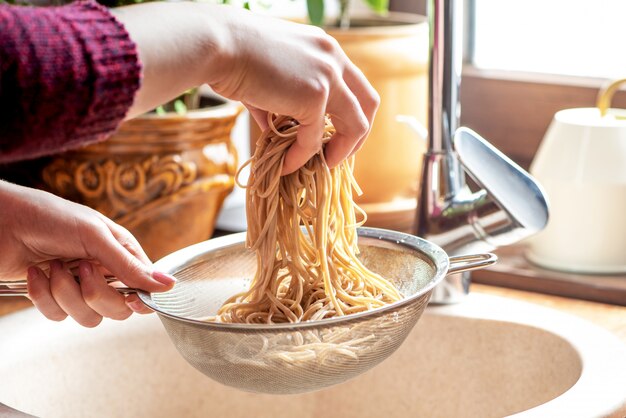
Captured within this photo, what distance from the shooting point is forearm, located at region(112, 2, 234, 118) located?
615mm

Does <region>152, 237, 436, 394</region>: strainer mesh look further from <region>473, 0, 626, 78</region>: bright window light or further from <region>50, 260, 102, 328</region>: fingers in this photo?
<region>473, 0, 626, 78</region>: bright window light

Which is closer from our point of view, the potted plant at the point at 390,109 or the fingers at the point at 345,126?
the fingers at the point at 345,126

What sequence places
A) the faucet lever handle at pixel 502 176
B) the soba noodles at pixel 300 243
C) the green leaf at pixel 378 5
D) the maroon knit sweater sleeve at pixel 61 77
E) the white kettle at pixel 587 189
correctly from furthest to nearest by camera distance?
the green leaf at pixel 378 5 < the white kettle at pixel 587 189 < the faucet lever handle at pixel 502 176 < the soba noodles at pixel 300 243 < the maroon knit sweater sleeve at pixel 61 77

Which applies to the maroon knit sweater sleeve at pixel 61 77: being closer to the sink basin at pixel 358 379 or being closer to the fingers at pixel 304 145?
the fingers at pixel 304 145

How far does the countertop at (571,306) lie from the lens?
1084 mm

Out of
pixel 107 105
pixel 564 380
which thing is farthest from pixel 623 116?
pixel 107 105

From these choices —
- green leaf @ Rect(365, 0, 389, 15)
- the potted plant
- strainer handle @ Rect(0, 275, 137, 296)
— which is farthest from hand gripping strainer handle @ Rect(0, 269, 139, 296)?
green leaf @ Rect(365, 0, 389, 15)

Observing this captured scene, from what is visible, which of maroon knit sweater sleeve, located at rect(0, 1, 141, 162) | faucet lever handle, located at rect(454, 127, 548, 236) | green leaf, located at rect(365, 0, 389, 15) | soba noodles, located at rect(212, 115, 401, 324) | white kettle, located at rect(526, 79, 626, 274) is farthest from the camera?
green leaf, located at rect(365, 0, 389, 15)

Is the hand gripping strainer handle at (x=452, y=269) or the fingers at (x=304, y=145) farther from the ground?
the fingers at (x=304, y=145)

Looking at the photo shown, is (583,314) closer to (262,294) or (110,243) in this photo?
(262,294)

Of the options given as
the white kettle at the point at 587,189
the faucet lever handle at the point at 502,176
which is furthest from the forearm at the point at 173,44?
the white kettle at the point at 587,189

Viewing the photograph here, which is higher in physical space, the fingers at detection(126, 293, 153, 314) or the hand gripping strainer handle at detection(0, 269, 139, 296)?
the hand gripping strainer handle at detection(0, 269, 139, 296)

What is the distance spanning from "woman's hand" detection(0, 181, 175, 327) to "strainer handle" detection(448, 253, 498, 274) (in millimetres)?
280

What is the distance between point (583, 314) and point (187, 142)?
540mm
